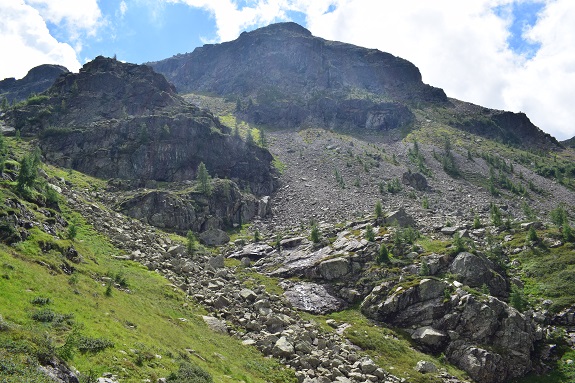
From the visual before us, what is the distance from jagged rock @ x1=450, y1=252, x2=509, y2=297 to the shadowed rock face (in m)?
83.1

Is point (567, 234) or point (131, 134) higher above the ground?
point (131, 134)

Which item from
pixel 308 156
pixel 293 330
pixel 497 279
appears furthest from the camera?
pixel 308 156

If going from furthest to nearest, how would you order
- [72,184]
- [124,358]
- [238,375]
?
[72,184], [238,375], [124,358]

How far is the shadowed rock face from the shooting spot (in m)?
125

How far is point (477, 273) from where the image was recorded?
59.3m

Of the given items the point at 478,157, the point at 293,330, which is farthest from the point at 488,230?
the point at 478,157

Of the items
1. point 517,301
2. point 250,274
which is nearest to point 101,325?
point 250,274

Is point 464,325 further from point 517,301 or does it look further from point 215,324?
point 215,324

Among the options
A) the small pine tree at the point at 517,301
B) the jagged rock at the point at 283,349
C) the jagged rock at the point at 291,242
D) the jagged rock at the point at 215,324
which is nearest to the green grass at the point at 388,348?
the jagged rock at the point at 283,349

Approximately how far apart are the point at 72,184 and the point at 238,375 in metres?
83.3

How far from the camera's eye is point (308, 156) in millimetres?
173500

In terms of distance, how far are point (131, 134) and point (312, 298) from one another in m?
101

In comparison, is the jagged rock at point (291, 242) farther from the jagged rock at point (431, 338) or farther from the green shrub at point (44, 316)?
the green shrub at point (44, 316)

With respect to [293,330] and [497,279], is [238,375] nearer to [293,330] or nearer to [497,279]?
[293,330]
